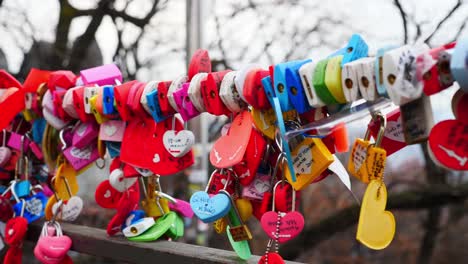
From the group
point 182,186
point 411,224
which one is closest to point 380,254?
point 411,224

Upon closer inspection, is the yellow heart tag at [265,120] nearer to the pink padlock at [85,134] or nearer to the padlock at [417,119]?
the padlock at [417,119]

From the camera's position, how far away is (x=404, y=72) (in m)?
0.36

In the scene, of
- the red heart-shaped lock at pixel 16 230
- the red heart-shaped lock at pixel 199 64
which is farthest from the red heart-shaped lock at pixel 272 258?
the red heart-shaped lock at pixel 16 230

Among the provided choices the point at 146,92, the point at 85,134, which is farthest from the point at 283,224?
the point at 85,134

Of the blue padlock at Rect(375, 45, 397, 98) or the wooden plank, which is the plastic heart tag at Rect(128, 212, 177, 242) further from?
the blue padlock at Rect(375, 45, 397, 98)

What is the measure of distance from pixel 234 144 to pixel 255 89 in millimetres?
58

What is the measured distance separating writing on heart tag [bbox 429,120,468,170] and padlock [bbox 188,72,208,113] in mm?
251

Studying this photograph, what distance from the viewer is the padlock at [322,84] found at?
1.37ft

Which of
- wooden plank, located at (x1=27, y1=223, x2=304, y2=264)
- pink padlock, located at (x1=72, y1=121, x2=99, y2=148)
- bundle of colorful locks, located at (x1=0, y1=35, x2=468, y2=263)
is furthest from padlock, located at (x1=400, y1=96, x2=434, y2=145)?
pink padlock, located at (x1=72, y1=121, x2=99, y2=148)

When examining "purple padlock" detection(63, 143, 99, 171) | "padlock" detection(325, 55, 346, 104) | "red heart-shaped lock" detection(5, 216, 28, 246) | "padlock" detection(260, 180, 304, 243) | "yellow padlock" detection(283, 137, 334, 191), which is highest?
"padlock" detection(325, 55, 346, 104)

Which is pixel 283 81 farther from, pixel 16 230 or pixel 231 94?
pixel 16 230

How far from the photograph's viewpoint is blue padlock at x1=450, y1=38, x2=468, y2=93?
1.08 ft

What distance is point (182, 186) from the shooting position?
2.52 m

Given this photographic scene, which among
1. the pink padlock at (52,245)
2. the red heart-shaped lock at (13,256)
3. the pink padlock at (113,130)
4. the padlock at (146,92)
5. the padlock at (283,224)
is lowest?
the red heart-shaped lock at (13,256)
